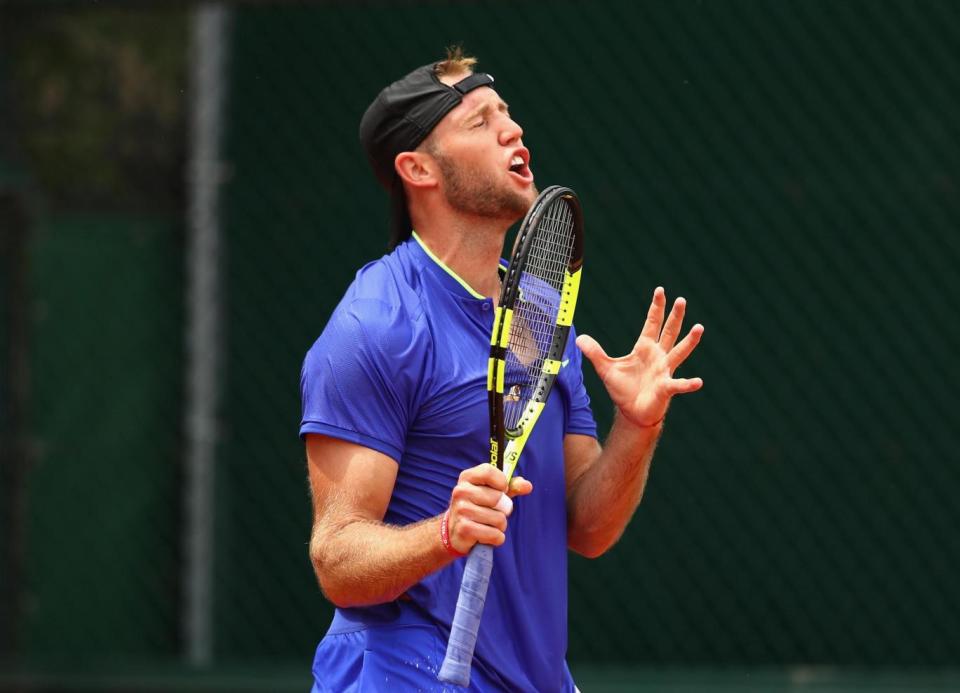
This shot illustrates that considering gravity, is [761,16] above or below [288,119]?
below

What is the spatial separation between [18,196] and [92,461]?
0.92 m

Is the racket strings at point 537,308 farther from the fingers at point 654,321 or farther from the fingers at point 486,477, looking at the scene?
the fingers at point 486,477

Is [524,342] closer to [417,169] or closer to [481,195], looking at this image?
[481,195]

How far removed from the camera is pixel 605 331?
4945 millimetres

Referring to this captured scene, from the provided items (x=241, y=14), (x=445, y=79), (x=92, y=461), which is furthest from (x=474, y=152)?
(x=92, y=461)

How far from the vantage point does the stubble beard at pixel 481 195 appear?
3023 millimetres

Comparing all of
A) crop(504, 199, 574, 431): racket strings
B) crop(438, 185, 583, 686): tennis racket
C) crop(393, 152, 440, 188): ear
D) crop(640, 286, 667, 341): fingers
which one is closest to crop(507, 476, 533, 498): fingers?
crop(438, 185, 583, 686): tennis racket

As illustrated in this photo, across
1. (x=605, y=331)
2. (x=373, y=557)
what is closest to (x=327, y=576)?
(x=373, y=557)

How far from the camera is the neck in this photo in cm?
307

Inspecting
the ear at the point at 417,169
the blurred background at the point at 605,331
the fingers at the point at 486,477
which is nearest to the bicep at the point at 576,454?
the ear at the point at 417,169

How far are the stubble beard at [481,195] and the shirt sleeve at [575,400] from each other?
31cm

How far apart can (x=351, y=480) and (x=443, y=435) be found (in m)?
0.20

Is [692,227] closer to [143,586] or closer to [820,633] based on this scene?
[820,633]

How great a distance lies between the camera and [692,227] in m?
4.92
